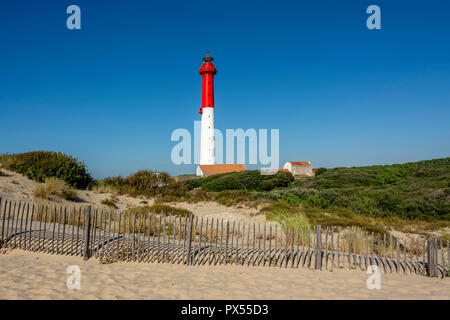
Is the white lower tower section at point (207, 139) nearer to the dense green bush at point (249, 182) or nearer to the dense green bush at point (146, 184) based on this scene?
the dense green bush at point (249, 182)

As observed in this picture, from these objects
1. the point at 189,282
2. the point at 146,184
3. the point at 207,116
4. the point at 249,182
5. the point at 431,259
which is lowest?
the point at 189,282

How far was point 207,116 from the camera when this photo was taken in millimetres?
40844

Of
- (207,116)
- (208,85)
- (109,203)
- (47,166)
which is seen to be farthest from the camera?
(208,85)

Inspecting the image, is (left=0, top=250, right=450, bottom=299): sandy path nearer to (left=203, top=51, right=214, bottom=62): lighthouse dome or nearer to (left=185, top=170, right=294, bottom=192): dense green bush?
(left=185, top=170, right=294, bottom=192): dense green bush

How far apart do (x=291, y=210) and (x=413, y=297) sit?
1039 centimetres

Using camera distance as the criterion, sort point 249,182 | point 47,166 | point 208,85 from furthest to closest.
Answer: point 208,85, point 249,182, point 47,166

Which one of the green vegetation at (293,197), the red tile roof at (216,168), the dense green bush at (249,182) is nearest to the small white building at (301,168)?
the red tile roof at (216,168)

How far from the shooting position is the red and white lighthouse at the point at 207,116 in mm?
40969

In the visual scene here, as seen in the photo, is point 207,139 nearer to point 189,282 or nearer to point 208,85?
point 208,85

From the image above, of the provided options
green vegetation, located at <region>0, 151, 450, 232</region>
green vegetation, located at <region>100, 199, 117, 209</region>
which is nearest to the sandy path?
green vegetation, located at <region>0, 151, 450, 232</region>

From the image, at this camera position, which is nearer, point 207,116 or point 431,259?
point 431,259

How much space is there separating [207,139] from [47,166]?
24762 mm

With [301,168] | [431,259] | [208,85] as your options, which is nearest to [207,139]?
[208,85]

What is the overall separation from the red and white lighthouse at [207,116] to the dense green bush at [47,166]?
2186 cm
